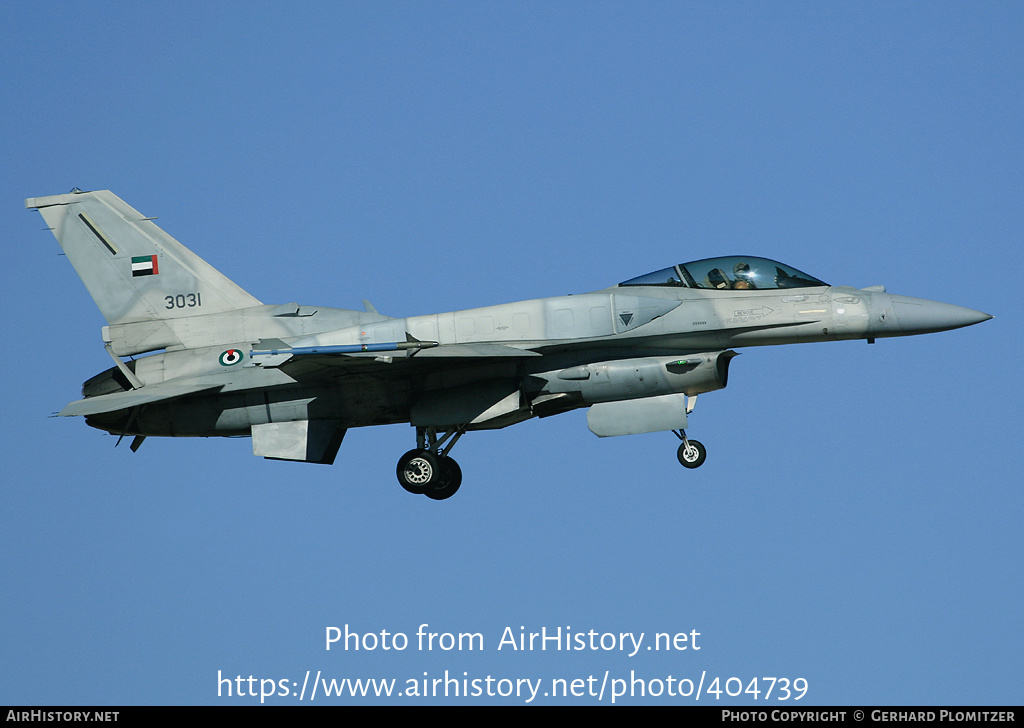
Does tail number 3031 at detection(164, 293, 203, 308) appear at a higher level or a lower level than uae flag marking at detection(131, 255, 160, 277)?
lower

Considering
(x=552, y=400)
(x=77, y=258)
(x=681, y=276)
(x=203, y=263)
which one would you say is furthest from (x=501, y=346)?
(x=77, y=258)

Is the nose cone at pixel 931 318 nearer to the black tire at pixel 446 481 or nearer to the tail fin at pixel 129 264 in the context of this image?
the black tire at pixel 446 481

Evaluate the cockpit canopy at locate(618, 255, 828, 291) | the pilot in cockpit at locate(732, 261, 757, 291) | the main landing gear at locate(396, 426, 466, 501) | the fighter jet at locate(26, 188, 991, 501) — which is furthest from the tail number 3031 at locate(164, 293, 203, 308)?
the pilot in cockpit at locate(732, 261, 757, 291)

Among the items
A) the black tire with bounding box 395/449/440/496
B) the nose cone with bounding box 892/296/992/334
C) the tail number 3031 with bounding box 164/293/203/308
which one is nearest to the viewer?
the nose cone with bounding box 892/296/992/334

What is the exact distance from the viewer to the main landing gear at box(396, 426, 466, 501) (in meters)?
19.7

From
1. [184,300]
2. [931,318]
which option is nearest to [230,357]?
[184,300]

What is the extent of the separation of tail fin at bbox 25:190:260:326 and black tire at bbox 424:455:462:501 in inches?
153

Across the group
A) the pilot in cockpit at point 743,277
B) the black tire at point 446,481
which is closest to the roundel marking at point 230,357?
the black tire at point 446,481

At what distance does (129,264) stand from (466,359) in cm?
599

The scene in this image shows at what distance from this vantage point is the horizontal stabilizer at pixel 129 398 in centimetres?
1906

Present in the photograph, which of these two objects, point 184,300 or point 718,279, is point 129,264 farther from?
point 718,279

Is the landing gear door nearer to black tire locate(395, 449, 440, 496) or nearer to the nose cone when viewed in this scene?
black tire locate(395, 449, 440, 496)

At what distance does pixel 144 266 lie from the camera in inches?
827

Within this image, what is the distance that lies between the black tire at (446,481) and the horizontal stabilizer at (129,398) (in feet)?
11.2
